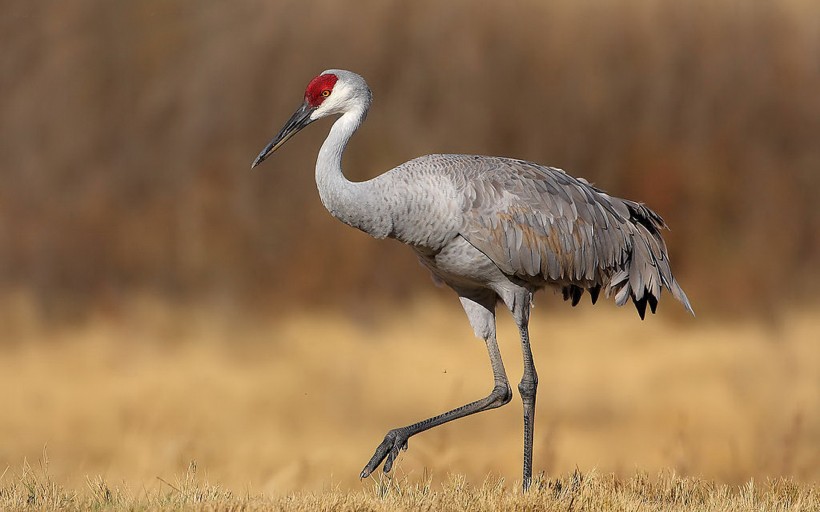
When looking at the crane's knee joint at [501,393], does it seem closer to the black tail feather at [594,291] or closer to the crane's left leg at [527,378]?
the crane's left leg at [527,378]

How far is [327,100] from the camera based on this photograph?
269 inches

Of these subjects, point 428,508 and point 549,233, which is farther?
point 549,233

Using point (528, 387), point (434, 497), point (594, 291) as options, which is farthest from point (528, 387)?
point (434, 497)

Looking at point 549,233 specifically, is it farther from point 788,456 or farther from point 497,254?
point 788,456

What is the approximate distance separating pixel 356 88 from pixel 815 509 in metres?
2.98

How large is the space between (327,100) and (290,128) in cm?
23

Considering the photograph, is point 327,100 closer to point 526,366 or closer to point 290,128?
point 290,128

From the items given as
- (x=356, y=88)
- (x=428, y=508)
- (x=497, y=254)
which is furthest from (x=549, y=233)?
(x=428, y=508)

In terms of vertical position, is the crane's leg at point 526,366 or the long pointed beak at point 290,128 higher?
the long pointed beak at point 290,128

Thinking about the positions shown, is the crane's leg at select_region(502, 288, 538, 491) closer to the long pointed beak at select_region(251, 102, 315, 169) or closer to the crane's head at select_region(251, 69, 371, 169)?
the crane's head at select_region(251, 69, 371, 169)

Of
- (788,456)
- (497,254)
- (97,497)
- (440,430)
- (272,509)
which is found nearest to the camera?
(272,509)

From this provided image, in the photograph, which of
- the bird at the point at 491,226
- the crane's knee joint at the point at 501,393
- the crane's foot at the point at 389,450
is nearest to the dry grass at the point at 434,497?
the crane's foot at the point at 389,450

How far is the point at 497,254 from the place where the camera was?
6.80m

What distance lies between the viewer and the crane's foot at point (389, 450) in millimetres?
6840
